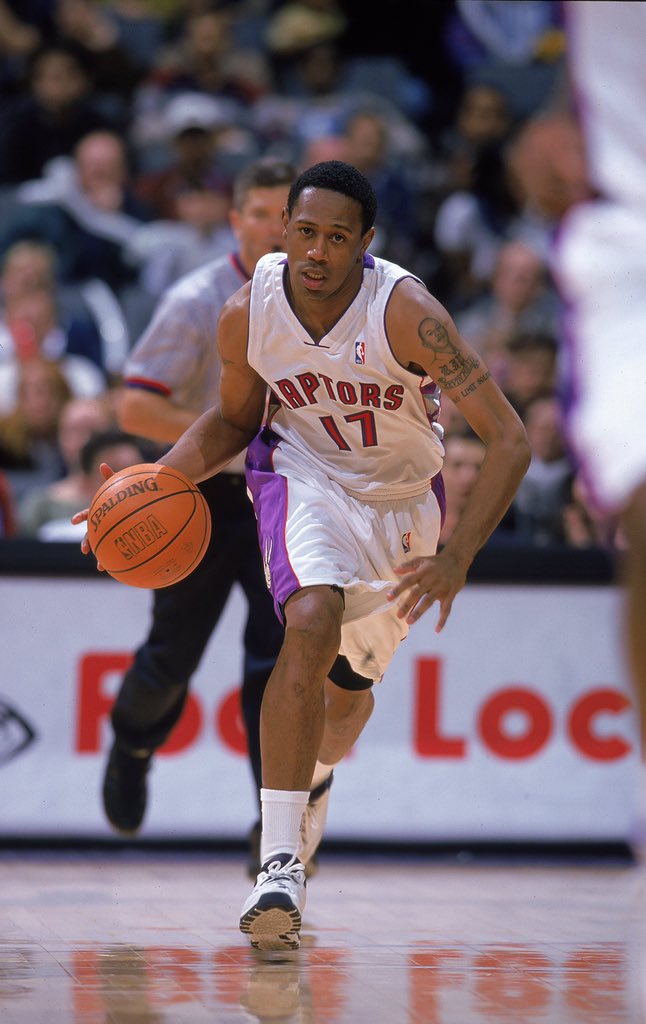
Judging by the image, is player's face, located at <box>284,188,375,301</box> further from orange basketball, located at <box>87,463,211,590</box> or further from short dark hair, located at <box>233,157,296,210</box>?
short dark hair, located at <box>233,157,296,210</box>

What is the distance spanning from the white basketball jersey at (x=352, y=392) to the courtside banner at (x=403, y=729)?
2.13 m

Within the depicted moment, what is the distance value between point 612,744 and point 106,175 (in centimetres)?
595

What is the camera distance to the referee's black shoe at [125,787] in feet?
18.3

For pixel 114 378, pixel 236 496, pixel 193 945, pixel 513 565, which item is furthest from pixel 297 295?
pixel 114 378

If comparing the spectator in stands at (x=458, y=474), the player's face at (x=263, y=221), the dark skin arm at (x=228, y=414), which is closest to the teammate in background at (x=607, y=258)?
the dark skin arm at (x=228, y=414)

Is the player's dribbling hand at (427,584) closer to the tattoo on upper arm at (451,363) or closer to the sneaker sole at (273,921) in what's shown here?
the tattoo on upper arm at (451,363)

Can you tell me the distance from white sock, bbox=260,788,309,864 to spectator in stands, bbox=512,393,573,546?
3476 mm

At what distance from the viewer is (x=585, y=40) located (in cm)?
143

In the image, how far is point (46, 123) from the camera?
11.3m

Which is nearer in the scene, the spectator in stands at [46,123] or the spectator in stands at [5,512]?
the spectator in stands at [5,512]

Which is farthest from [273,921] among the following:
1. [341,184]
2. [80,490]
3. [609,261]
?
[80,490]

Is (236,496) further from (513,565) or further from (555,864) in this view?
(555,864)

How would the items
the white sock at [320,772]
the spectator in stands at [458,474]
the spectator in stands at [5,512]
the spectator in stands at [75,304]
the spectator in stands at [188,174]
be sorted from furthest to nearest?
1. the spectator in stands at [188,174]
2. the spectator in stands at [75,304]
3. the spectator in stands at [5,512]
4. the spectator in stands at [458,474]
5. the white sock at [320,772]

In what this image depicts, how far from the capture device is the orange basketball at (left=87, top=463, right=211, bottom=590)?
429cm
